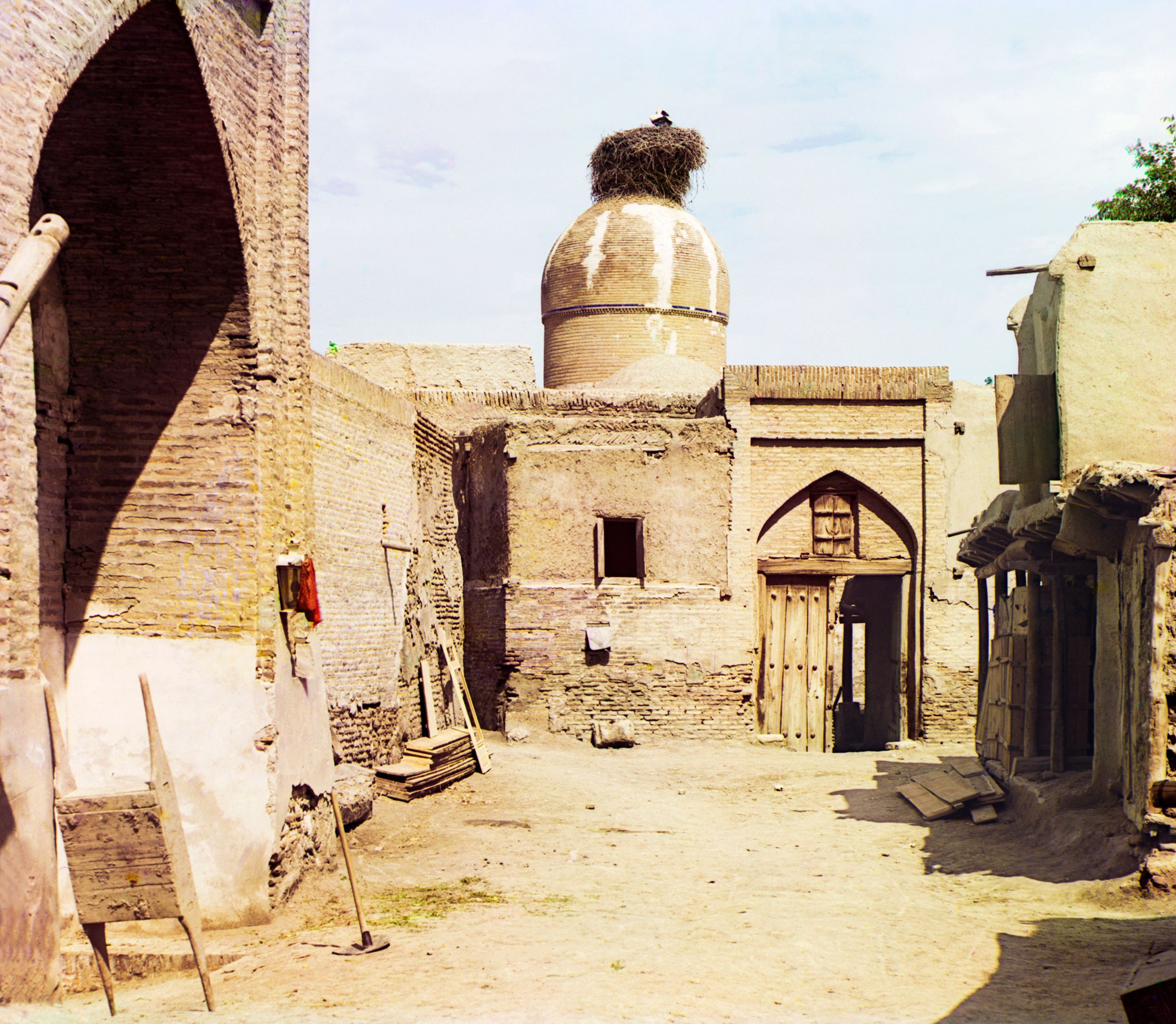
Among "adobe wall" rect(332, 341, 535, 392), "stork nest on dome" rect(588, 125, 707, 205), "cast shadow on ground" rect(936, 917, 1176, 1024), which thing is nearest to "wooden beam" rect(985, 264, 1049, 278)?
"cast shadow on ground" rect(936, 917, 1176, 1024)

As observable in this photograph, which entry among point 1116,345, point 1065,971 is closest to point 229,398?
point 1065,971

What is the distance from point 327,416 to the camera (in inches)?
436

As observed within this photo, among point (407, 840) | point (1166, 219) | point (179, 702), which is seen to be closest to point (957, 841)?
point (407, 840)

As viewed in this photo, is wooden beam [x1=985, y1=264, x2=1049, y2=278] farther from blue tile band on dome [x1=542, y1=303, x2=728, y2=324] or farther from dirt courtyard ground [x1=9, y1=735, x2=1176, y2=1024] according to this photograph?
blue tile band on dome [x1=542, y1=303, x2=728, y2=324]

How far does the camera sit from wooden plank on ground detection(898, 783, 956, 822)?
11.3 meters

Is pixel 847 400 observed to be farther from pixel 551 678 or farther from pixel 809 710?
pixel 551 678

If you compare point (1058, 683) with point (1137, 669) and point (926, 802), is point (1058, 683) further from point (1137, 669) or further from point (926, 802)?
point (1137, 669)

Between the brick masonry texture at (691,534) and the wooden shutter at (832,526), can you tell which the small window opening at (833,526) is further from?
the brick masonry texture at (691,534)

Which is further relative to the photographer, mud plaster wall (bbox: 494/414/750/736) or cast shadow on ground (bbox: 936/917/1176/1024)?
mud plaster wall (bbox: 494/414/750/736)

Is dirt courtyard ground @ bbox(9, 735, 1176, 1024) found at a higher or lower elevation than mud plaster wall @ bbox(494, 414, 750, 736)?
lower

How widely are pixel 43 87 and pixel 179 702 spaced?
11.9 ft

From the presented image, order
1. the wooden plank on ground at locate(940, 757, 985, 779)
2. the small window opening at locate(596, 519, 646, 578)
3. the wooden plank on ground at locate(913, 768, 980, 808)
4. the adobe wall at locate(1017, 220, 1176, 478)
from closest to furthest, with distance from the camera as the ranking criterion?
the adobe wall at locate(1017, 220, 1176, 478) → the wooden plank on ground at locate(913, 768, 980, 808) → the wooden plank on ground at locate(940, 757, 985, 779) → the small window opening at locate(596, 519, 646, 578)

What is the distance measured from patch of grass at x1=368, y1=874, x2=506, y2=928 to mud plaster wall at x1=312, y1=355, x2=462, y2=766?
2.74m

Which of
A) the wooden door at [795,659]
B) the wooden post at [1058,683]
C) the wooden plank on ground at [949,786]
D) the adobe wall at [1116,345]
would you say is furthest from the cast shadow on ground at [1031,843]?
the wooden door at [795,659]
